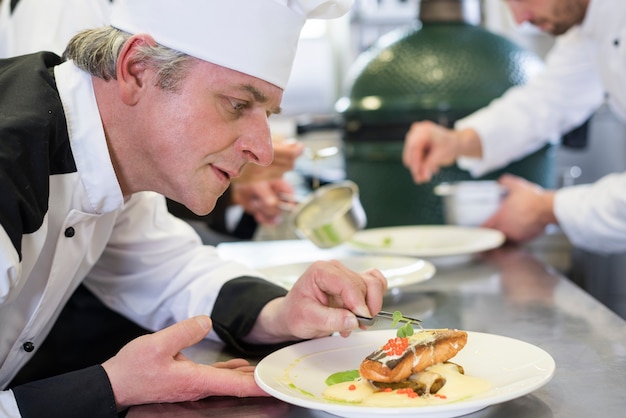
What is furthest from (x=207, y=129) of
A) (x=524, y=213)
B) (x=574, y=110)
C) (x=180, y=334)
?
(x=574, y=110)

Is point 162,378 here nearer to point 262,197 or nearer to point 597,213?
point 597,213

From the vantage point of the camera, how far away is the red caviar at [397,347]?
972 millimetres

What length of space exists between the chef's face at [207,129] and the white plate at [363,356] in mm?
265

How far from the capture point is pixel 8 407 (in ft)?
3.28

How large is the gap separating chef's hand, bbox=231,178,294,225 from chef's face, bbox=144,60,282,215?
1385 millimetres

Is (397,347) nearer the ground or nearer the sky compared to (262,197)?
nearer the sky

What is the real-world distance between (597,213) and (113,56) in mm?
1332

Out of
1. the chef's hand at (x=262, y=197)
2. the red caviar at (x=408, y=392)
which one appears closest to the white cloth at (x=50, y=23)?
the chef's hand at (x=262, y=197)

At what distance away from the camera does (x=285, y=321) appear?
123 centimetres

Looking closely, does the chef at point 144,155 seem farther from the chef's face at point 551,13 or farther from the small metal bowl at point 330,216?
the chef's face at point 551,13

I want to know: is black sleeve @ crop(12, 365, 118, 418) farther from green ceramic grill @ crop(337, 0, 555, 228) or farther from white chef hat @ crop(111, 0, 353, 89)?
green ceramic grill @ crop(337, 0, 555, 228)

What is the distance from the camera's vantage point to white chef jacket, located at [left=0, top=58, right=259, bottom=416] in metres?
1.16

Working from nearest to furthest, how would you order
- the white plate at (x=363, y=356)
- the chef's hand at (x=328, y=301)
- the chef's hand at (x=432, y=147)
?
the white plate at (x=363, y=356), the chef's hand at (x=328, y=301), the chef's hand at (x=432, y=147)


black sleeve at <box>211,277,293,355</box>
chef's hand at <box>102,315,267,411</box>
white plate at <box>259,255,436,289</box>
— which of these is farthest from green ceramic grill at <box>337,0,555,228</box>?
chef's hand at <box>102,315,267,411</box>
